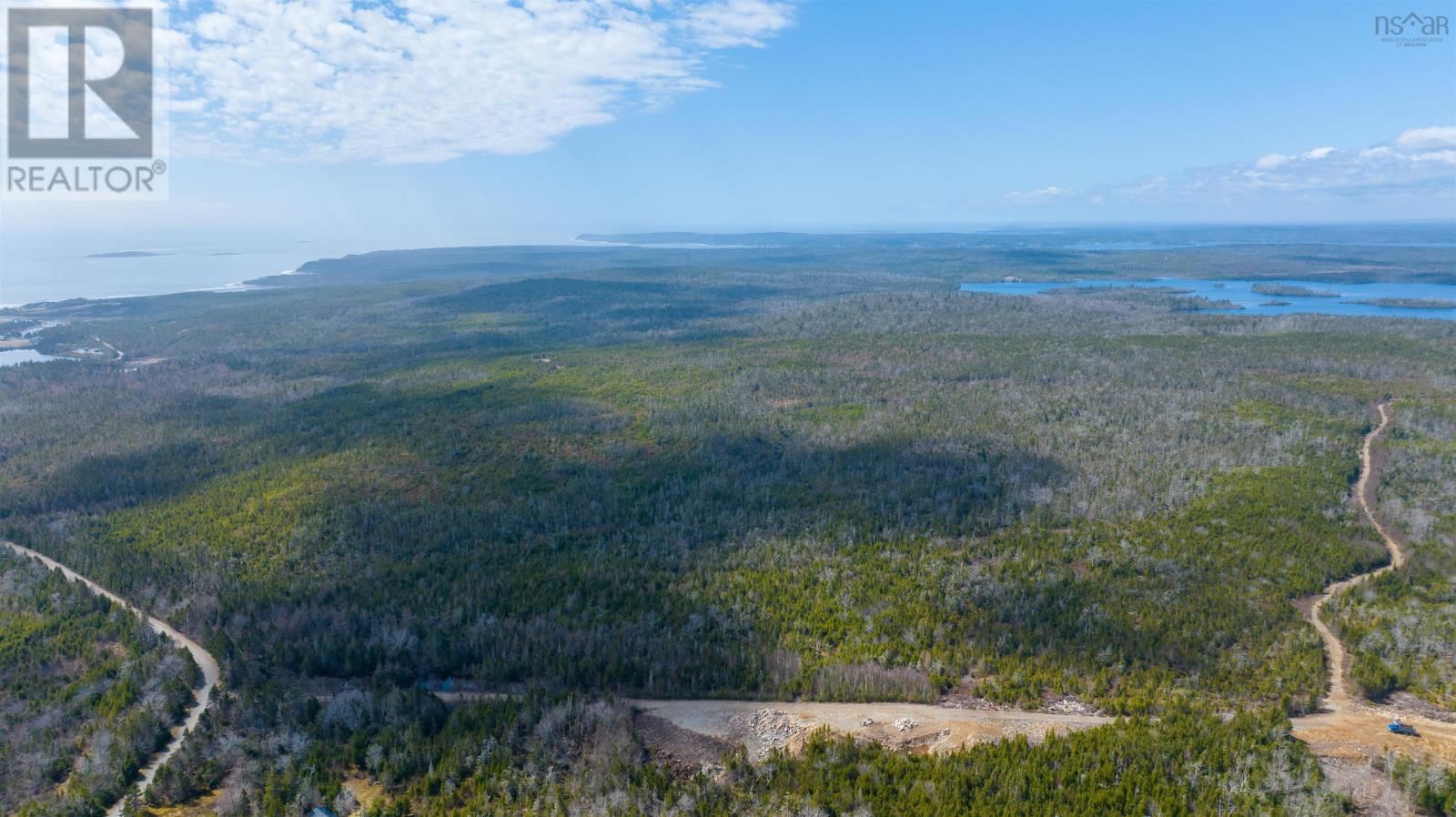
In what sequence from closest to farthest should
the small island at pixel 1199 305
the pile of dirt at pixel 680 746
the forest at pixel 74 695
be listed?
the forest at pixel 74 695 < the pile of dirt at pixel 680 746 < the small island at pixel 1199 305

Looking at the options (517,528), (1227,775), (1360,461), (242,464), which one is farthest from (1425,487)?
(242,464)

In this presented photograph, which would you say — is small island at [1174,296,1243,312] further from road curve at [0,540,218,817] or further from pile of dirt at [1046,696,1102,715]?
road curve at [0,540,218,817]

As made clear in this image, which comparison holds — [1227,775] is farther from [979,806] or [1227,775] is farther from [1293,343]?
[1293,343]

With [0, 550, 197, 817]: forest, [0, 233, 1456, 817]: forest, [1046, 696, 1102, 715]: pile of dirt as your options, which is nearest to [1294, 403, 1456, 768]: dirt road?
[0, 233, 1456, 817]: forest

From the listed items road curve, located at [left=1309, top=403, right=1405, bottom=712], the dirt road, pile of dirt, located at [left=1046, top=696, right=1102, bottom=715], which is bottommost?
pile of dirt, located at [left=1046, top=696, right=1102, bottom=715]

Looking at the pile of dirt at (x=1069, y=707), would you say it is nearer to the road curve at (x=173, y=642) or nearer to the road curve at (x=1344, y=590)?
the road curve at (x=1344, y=590)

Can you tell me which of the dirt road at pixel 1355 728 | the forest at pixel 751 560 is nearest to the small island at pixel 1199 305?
the forest at pixel 751 560
